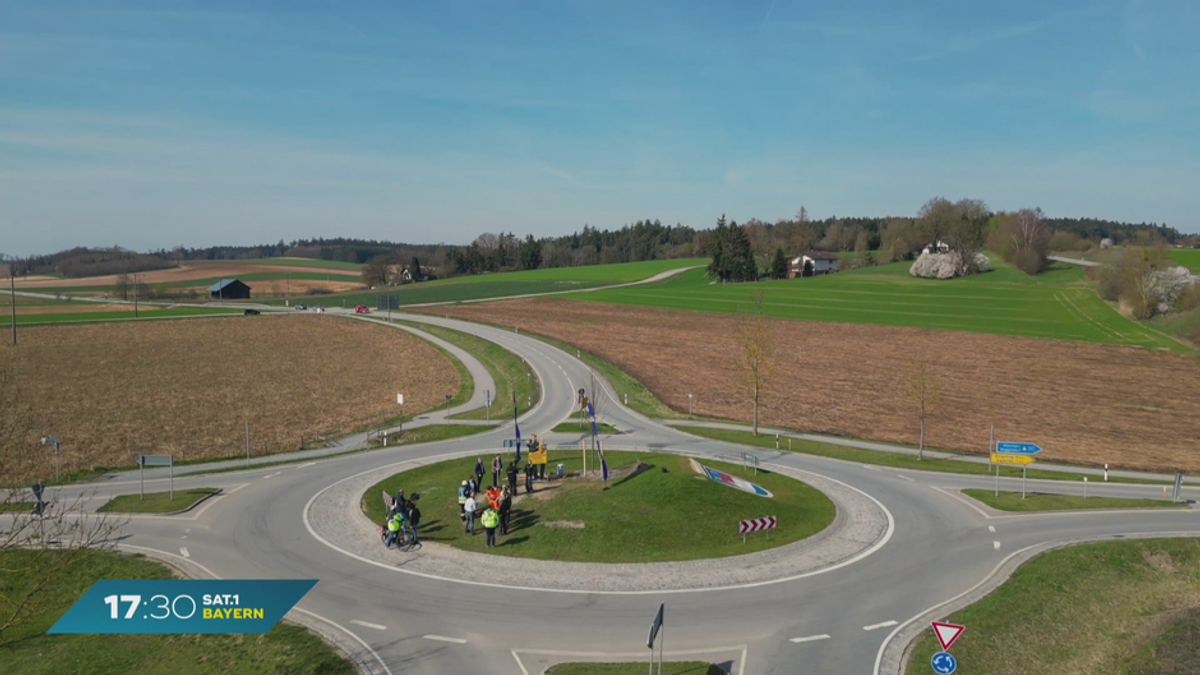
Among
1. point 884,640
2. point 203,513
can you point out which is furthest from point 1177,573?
point 203,513

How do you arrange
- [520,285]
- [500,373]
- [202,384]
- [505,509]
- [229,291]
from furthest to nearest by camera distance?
[520,285] < [229,291] < [500,373] < [202,384] < [505,509]

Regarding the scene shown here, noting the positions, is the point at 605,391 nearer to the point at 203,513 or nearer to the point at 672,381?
the point at 672,381

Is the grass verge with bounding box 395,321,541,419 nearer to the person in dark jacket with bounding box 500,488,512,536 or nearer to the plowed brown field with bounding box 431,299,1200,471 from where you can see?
the plowed brown field with bounding box 431,299,1200,471

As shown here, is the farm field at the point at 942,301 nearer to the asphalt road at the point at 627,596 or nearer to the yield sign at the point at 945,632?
the asphalt road at the point at 627,596

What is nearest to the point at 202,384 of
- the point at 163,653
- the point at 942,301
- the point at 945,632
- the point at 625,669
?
the point at 163,653

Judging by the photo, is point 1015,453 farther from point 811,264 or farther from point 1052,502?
point 811,264

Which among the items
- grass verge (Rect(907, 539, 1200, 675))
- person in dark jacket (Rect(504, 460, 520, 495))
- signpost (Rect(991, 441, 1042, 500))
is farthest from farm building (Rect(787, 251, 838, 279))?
person in dark jacket (Rect(504, 460, 520, 495))

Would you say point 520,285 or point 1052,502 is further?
point 520,285
